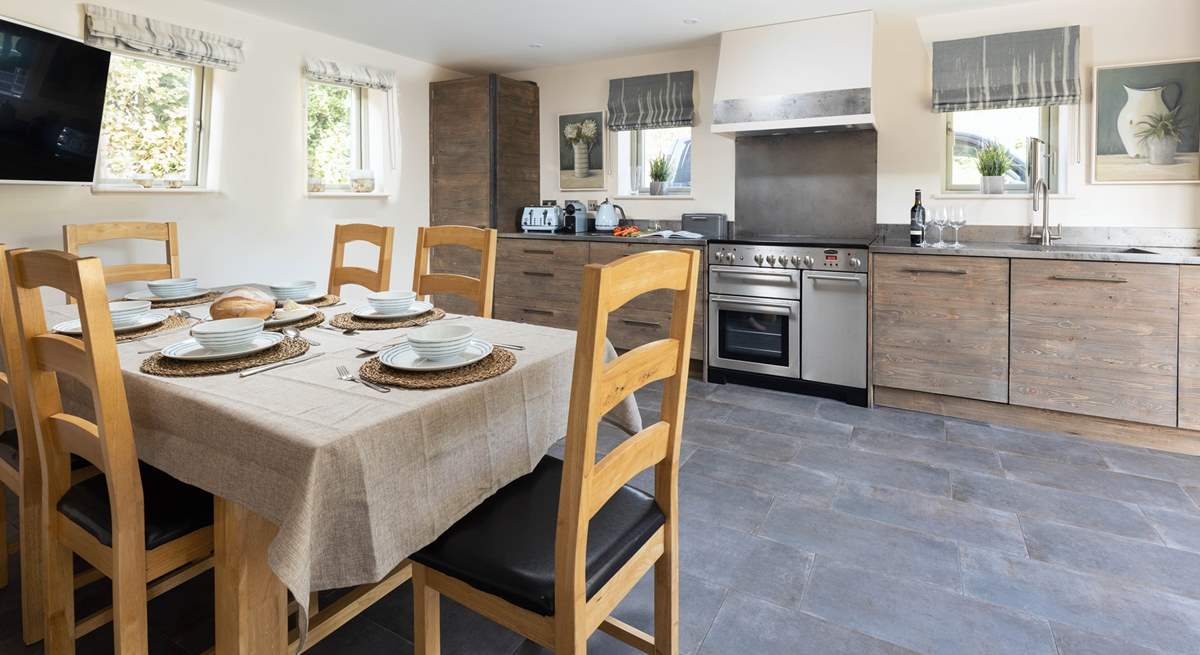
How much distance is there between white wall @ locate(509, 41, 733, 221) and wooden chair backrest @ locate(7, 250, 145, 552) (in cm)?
405

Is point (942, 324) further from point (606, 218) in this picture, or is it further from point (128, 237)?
point (128, 237)

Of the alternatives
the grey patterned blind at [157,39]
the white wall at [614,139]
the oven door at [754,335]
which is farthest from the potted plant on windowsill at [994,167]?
the grey patterned blind at [157,39]

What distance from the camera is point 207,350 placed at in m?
1.56

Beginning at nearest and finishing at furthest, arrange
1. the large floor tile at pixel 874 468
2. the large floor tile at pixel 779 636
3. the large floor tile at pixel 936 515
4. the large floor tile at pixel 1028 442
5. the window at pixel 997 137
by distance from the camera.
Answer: the large floor tile at pixel 779 636 → the large floor tile at pixel 936 515 → the large floor tile at pixel 874 468 → the large floor tile at pixel 1028 442 → the window at pixel 997 137

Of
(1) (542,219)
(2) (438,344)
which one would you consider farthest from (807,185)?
(2) (438,344)

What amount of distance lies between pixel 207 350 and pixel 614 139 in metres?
4.11

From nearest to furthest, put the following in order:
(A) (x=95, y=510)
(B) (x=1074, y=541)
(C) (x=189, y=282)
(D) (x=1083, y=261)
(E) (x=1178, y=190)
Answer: (A) (x=95, y=510) < (B) (x=1074, y=541) < (C) (x=189, y=282) < (D) (x=1083, y=261) < (E) (x=1178, y=190)

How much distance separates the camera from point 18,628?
1.75 meters

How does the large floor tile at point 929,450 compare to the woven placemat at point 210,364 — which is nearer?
the woven placemat at point 210,364

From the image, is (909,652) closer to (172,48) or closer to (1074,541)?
(1074,541)

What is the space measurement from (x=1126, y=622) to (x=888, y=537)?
65 centimetres

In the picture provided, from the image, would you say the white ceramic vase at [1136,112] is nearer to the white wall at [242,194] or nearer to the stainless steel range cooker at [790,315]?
the stainless steel range cooker at [790,315]

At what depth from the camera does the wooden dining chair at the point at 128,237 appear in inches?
99.3

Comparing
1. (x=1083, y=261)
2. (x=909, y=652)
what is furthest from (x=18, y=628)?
(x=1083, y=261)
